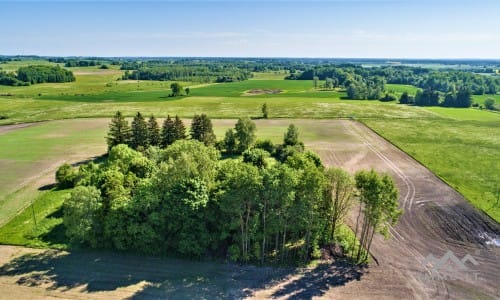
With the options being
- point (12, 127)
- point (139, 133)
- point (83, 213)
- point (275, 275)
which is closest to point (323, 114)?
point (139, 133)

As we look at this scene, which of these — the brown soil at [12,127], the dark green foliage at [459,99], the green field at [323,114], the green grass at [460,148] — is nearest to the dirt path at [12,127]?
the brown soil at [12,127]

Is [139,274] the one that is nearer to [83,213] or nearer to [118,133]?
[83,213]

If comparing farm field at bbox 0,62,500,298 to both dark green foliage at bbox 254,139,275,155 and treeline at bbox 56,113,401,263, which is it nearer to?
treeline at bbox 56,113,401,263

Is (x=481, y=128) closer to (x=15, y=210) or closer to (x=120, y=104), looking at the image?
(x=15, y=210)

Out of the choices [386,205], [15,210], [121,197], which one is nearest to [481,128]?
[386,205]

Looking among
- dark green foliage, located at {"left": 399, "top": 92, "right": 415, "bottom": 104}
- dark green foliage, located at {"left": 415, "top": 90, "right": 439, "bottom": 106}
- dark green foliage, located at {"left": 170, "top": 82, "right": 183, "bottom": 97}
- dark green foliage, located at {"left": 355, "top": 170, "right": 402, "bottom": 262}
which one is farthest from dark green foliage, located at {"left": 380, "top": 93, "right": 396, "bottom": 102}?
dark green foliage, located at {"left": 355, "top": 170, "right": 402, "bottom": 262}
